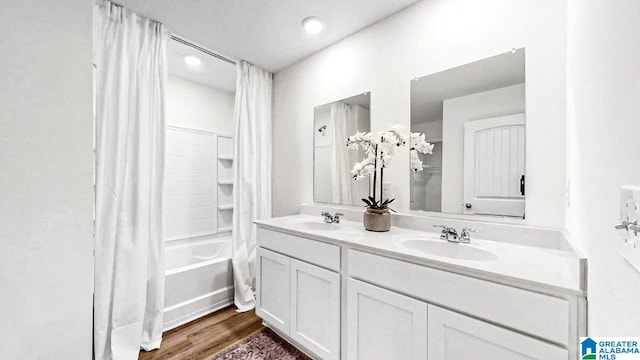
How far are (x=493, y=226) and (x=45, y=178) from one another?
2.21 metres

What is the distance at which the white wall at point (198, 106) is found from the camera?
2873 mm

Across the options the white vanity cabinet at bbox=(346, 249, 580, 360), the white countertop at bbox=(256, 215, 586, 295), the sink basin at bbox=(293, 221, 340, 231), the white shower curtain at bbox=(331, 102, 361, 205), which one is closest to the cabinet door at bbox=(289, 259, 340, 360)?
the white vanity cabinet at bbox=(346, 249, 580, 360)

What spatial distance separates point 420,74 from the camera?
1.66 metres

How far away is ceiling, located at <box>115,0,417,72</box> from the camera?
1686 millimetres

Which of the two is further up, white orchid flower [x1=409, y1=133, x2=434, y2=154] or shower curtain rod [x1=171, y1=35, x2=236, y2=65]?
shower curtain rod [x1=171, y1=35, x2=236, y2=65]

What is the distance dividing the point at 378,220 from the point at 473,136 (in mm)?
753

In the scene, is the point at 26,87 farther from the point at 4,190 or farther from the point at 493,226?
the point at 493,226

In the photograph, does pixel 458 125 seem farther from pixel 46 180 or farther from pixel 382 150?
pixel 46 180

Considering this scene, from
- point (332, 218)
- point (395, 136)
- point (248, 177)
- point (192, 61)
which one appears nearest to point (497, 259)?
point (395, 136)

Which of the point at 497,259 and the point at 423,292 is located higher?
the point at 497,259

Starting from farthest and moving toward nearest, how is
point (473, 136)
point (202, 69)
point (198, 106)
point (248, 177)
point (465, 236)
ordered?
point (198, 106), point (202, 69), point (248, 177), point (473, 136), point (465, 236)

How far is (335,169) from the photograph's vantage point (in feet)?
7.13

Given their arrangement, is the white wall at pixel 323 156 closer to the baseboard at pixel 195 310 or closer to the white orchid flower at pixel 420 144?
the white orchid flower at pixel 420 144

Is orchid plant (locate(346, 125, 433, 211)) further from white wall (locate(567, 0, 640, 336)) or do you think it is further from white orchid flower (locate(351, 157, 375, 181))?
white wall (locate(567, 0, 640, 336))
